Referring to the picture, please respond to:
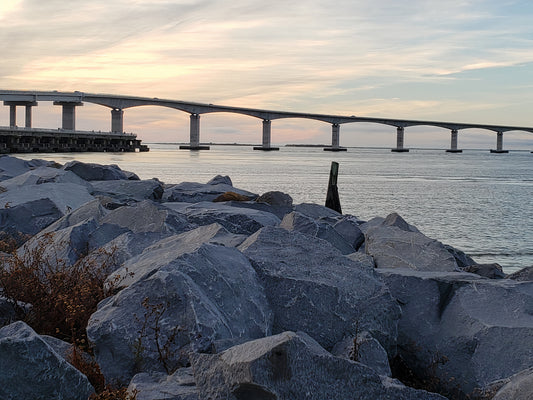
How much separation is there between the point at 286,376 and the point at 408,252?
16.2ft

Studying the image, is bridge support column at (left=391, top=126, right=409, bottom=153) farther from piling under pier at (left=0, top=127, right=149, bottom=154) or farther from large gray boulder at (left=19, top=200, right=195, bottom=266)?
large gray boulder at (left=19, top=200, right=195, bottom=266)

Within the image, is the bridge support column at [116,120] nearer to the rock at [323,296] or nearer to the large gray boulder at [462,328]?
the large gray boulder at [462,328]

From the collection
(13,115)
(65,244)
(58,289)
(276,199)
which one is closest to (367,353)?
(58,289)

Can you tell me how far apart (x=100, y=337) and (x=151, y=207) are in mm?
3747

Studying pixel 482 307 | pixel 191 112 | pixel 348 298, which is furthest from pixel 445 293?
pixel 191 112

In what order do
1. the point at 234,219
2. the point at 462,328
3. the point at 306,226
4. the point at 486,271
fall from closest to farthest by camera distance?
the point at 462,328 < the point at 306,226 < the point at 486,271 < the point at 234,219

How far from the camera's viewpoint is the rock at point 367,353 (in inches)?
167

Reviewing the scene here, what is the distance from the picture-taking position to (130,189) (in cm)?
1397

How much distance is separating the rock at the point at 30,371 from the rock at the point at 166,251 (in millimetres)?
1214

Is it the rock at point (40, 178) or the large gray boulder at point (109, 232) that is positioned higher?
the rock at point (40, 178)

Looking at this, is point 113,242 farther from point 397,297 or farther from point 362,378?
point 362,378

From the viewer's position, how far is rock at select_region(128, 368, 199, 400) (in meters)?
3.54

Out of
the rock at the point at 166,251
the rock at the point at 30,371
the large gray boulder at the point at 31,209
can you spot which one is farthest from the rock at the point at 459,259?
the rock at the point at 30,371

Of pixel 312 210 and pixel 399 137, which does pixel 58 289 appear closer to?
pixel 312 210
